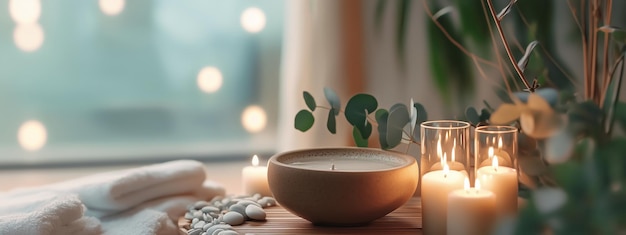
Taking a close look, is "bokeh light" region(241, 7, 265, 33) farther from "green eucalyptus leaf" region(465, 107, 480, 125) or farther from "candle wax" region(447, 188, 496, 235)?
"candle wax" region(447, 188, 496, 235)

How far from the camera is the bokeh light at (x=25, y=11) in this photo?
5.67ft

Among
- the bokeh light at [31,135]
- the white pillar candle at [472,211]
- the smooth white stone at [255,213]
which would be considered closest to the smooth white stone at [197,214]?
the smooth white stone at [255,213]

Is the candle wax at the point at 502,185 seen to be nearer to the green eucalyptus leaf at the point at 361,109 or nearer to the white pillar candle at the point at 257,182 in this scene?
the green eucalyptus leaf at the point at 361,109

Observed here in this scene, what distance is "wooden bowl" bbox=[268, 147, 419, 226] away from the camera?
3.26ft

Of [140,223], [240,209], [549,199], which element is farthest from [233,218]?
[549,199]

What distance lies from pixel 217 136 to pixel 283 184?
0.86m

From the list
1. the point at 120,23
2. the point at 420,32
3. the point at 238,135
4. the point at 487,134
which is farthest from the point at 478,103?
the point at 120,23

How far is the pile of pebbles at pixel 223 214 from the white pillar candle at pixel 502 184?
328 millimetres

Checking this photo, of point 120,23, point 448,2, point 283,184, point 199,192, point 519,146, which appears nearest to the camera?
point 283,184

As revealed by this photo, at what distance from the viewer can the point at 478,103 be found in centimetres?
153

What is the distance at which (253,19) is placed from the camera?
5.87 ft

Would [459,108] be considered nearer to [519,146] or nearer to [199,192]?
[519,146]

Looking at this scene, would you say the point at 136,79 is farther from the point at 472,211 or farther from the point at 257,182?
the point at 472,211

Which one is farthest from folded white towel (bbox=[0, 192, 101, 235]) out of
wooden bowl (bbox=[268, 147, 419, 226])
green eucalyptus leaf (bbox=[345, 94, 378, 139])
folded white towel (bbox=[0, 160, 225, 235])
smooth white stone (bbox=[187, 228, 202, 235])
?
green eucalyptus leaf (bbox=[345, 94, 378, 139])
